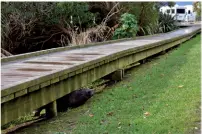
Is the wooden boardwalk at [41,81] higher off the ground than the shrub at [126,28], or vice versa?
the shrub at [126,28]

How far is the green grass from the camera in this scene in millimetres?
4457

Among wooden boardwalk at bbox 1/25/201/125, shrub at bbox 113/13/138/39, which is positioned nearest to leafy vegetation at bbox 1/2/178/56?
shrub at bbox 113/13/138/39

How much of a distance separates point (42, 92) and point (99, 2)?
12.8m

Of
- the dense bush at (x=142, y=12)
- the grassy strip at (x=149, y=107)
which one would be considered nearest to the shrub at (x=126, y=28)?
the dense bush at (x=142, y=12)

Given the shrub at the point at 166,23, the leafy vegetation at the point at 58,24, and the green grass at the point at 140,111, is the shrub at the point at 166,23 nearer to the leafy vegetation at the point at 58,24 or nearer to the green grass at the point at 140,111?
the leafy vegetation at the point at 58,24

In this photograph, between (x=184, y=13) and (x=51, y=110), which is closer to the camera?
(x=51, y=110)

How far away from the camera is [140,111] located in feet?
17.2

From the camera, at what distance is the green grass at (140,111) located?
14.6ft

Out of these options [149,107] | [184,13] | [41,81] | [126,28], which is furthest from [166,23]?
[184,13]

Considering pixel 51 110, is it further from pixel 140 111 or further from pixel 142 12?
pixel 142 12

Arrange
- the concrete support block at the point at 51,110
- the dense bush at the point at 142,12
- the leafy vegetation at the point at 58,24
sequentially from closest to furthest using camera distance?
the concrete support block at the point at 51,110 → the leafy vegetation at the point at 58,24 → the dense bush at the point at 142,12

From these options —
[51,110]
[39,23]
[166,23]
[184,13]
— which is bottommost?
[51,110]

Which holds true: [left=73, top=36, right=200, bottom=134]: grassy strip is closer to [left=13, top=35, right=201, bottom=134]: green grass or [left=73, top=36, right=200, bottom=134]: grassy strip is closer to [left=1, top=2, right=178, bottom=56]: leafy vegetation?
[left=13, top=35, right=201, bottom=134]: green grass

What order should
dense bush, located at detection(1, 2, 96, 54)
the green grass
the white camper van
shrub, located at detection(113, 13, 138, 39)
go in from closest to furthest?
the green grass < dense bush, located at detection(1, 2, 96, 54) < shrub, located at detection(113, 13, 138, 39) < the white camper van
